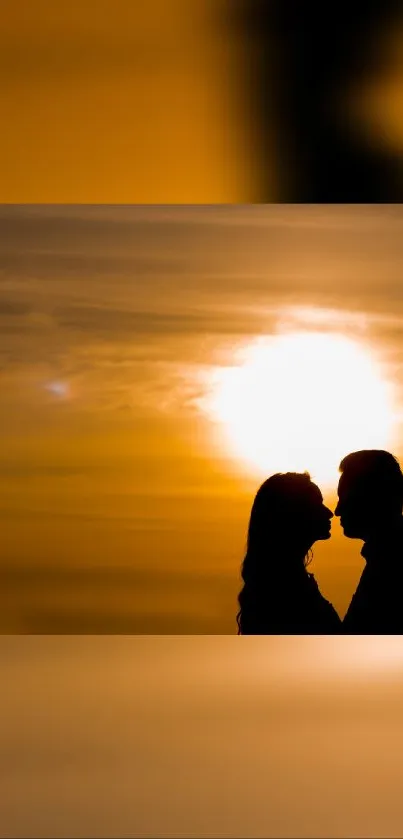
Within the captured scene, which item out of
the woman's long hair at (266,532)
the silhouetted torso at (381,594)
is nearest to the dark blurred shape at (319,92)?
the woman's long hair at (266,532)

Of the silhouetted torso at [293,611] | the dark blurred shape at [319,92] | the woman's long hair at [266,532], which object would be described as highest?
the dark blurred shape at [319,92]

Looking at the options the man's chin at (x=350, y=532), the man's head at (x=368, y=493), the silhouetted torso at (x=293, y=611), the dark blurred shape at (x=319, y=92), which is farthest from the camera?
the man's chin at (x=350, y=532)

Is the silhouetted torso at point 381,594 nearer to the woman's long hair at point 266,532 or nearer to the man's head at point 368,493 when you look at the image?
the man's head at point 368,493

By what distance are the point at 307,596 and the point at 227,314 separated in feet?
3.74

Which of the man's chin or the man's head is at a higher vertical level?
the man's head

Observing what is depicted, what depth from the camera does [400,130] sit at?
266 cm

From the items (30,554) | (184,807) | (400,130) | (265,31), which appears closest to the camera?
(184,807)

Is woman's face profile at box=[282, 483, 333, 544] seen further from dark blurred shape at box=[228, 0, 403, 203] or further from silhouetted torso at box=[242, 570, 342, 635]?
dark blurred shape at box=[228, 0, 403, 203]

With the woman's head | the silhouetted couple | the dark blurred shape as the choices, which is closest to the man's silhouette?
the silhouetted couple

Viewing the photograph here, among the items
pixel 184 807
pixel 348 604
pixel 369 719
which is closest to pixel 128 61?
pixel 369 719

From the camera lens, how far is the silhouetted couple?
11.0 ft

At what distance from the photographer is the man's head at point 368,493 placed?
3.47 meters

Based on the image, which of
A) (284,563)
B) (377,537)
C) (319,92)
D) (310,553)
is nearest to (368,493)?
(377,537)

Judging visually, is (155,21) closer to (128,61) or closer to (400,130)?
(128,61)
